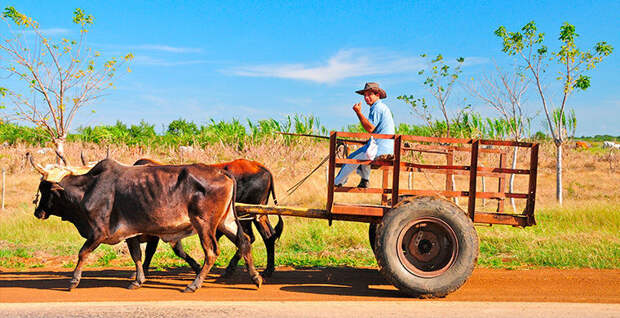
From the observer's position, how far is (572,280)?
262 inches

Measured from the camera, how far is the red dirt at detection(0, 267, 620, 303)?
5863 mm

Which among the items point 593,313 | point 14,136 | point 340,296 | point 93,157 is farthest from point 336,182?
point 14,136

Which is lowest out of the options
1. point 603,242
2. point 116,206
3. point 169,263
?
point 169,263

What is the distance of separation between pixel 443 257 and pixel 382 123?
1821mm

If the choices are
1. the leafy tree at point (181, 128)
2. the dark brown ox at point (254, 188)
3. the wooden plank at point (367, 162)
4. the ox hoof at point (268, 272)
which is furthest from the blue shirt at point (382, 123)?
the leafy tree at point (181, 128)

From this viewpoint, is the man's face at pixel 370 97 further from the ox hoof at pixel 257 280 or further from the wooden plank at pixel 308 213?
the ox hoof at pixel 257 280

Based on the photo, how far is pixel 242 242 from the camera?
653 cm

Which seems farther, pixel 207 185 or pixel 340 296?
pixel 207 185

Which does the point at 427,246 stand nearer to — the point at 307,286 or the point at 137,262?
the point at 307,286

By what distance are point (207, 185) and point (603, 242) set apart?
6294 mm

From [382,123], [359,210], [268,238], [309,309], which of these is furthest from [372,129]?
→ [309,309]

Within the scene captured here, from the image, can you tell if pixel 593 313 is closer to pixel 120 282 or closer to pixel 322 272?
pixel 322 272

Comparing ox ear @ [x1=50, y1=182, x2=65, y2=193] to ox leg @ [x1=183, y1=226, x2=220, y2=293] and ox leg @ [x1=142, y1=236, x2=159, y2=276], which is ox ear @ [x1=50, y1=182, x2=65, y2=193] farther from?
ox leg @ [x1=183, y1=226, x2=220, y2=293]

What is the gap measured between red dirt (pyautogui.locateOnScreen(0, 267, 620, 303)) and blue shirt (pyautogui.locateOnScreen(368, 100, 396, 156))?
1.68 m
